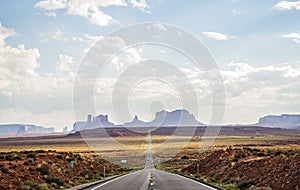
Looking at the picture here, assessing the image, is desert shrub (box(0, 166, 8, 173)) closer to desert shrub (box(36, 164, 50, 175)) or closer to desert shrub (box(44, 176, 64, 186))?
desert shrub (box(44, 176, 64, 186))

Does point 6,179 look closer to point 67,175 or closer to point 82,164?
point 67,175

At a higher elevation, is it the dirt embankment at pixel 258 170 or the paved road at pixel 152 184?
the dirt embankment at pixel 258 170

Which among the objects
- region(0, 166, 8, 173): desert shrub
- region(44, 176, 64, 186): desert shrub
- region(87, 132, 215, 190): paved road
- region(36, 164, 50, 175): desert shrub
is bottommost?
region(87, 132, 215, 190): paved road

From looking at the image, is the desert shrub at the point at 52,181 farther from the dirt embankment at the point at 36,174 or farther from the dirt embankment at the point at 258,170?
the dirt embankment at the point at 258,170

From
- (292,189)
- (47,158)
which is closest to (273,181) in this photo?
(292,189)

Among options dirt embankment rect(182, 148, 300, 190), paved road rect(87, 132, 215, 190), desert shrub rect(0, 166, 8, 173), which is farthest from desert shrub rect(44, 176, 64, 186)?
dirt embankment rect(182, 148, 300, 190)

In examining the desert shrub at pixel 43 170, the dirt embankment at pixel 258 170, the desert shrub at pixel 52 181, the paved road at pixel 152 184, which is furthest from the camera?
the desert shrub at pixel 43 170

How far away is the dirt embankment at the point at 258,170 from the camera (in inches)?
950

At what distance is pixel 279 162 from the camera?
3133 centimetres

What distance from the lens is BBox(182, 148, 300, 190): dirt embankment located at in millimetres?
24122

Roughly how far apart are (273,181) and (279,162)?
6002 mm

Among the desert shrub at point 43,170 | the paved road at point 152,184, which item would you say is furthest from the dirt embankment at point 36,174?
the paved road at point 152,184

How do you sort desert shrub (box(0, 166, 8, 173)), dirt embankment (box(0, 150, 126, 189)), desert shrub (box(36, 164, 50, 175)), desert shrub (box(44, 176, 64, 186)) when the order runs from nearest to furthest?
1. dirt embankment (box(0, 150, 126, 189))
2. desert shrub (box(0, 166, 8, 173))
3. desert shrub (box(44, 176, 64, 186))
4. desert shrub (box(36, 164, 50, 175))

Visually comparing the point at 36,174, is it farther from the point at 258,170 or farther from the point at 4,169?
the point at 258,170
